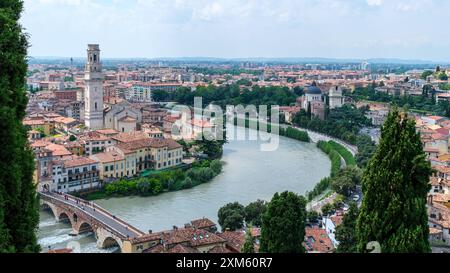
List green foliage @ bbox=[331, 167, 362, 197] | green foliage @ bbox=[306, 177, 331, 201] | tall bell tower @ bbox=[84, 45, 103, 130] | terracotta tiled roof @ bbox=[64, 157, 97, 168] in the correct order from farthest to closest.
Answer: tall bell tower @ bbox=[84, 45, 103, 130] → terracotta tiled roof @ bbox=[64, 157, 97, 168] → green foliage @ bbox=[306, 177, 331, 201] → green foliage @ bbox=[331, 167, 362, 197]

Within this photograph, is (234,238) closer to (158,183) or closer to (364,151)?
(158,183)

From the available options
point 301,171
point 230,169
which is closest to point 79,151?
point 230,169

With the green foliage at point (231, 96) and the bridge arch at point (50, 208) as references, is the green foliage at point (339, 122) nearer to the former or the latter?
the green foliage at point (231, 96)

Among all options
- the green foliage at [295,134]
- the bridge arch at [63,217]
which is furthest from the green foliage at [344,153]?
the bridge arch at [63,217]

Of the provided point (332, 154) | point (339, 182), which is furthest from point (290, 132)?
point (339, 182)

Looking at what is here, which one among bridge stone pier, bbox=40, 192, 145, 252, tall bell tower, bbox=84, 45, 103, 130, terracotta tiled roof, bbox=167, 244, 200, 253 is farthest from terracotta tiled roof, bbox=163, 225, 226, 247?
tall bell tower, bbox=84, 45, 103, 130

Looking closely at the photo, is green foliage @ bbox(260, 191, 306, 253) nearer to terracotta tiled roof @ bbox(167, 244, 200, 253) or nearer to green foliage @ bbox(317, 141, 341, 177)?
terracotta tiled roof @ bbox(167, 244, 200, 253)

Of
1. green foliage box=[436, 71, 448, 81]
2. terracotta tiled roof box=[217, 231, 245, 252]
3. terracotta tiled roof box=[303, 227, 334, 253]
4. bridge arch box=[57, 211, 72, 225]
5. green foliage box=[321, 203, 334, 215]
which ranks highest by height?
green foliage box=[436, 71, 448, 81]
